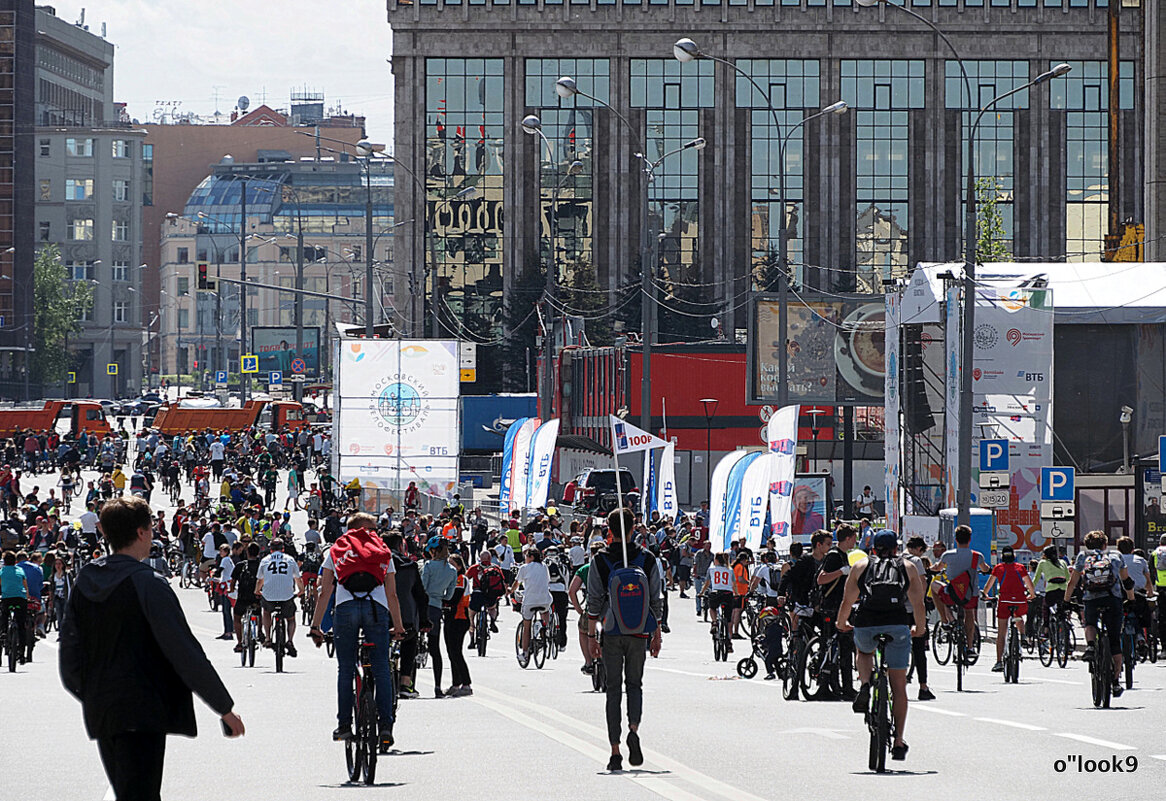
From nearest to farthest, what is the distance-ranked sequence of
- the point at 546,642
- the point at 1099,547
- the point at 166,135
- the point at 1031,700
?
1. the point at 1031,700
2. the point at 1099,547
3. the point at 546,642
4. the point at 166,135

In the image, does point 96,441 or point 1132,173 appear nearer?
point 96,441

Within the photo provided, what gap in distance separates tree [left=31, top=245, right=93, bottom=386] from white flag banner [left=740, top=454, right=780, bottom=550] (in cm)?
9668

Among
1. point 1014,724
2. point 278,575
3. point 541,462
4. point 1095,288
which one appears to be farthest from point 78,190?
point 1014,724

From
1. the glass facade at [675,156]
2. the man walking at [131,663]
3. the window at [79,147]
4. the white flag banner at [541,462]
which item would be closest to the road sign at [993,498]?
the white flag banner at [541,462]

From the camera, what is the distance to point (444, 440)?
1714 inches

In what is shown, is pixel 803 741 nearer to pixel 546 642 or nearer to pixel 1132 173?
pixel 546 642

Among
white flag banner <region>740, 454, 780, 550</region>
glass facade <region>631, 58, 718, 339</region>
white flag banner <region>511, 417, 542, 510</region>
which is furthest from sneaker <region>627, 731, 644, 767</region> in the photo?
glass facade <region>631, 58, 718, 339</region>

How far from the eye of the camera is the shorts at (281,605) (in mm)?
21891

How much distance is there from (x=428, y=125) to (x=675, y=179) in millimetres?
12174

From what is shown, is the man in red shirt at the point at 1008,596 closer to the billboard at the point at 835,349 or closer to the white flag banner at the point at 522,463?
the white flag banner at the point at 522,463

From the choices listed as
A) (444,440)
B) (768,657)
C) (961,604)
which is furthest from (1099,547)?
(444,440)

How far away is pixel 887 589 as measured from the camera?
39.3ft

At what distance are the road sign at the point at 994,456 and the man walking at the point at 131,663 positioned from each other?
2423 centimetres

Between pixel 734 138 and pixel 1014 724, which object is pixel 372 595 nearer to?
pixel 1014 724
